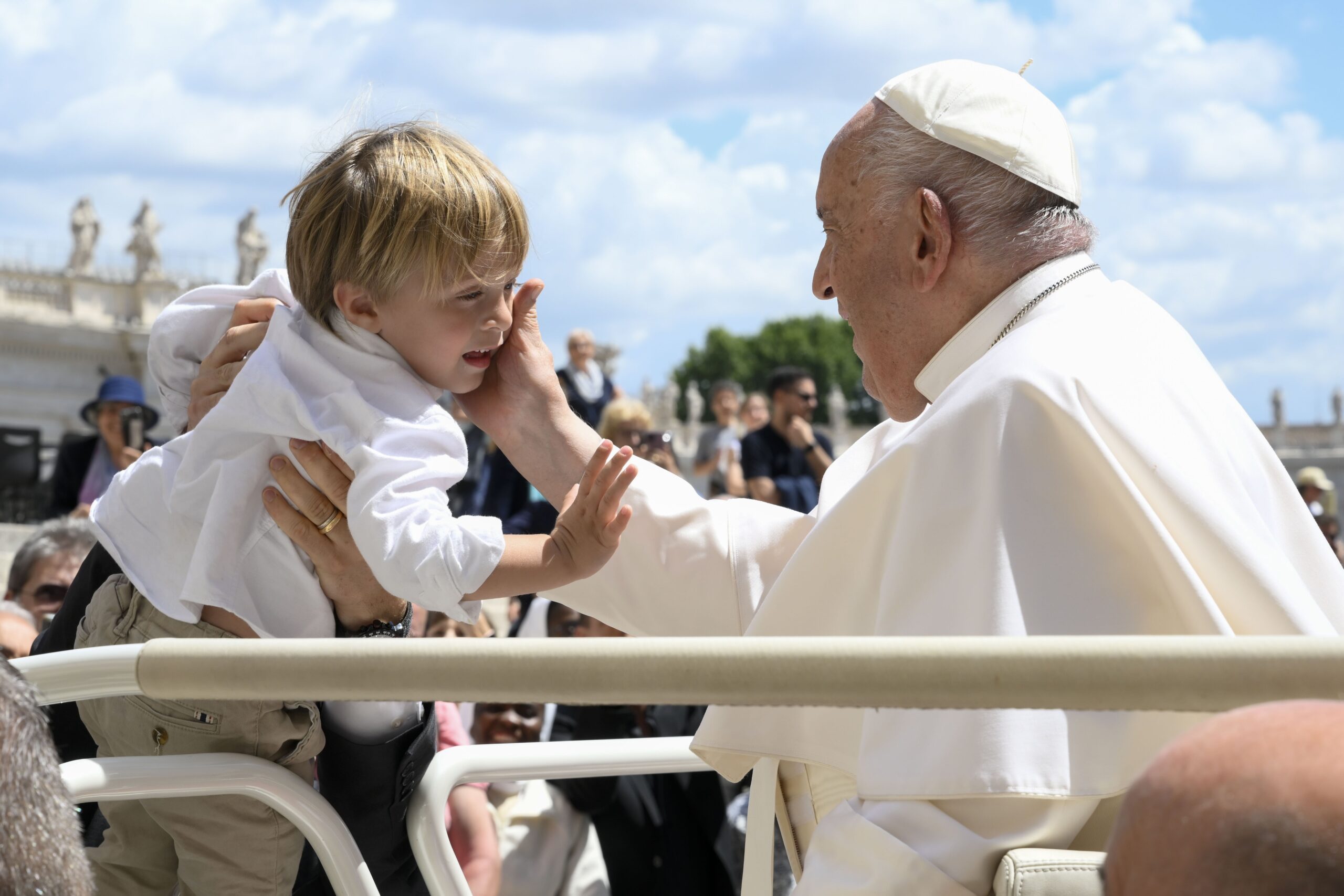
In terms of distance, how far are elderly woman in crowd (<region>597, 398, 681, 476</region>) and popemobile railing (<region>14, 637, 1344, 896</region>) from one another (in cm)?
570

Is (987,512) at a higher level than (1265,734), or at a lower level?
lower

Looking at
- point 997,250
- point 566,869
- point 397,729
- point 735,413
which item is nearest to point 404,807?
point 397,729

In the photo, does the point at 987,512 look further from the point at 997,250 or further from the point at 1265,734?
the point at 1265,734

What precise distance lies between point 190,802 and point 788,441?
620 cm

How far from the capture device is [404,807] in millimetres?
2562

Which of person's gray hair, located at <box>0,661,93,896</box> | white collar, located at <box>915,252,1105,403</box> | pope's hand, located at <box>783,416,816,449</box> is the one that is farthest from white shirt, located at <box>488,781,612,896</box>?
person's gray hair, located at <box>0,661,93,896</box>

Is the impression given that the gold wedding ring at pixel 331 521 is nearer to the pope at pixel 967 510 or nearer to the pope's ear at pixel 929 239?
the pope at pixel 967 510

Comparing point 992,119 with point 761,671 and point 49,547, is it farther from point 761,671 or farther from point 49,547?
point 49,547

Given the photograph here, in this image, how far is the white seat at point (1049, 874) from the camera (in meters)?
1.75

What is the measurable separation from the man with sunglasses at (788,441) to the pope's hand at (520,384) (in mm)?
5066

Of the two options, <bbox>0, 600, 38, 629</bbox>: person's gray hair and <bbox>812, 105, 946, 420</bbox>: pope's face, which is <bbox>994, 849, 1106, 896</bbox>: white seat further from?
<bbox>0, 600, 38, 629</bbox>: person's gray hair

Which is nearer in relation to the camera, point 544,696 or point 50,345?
point 544,696

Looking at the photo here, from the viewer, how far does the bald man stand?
0.86 m

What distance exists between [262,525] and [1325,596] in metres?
1.81
